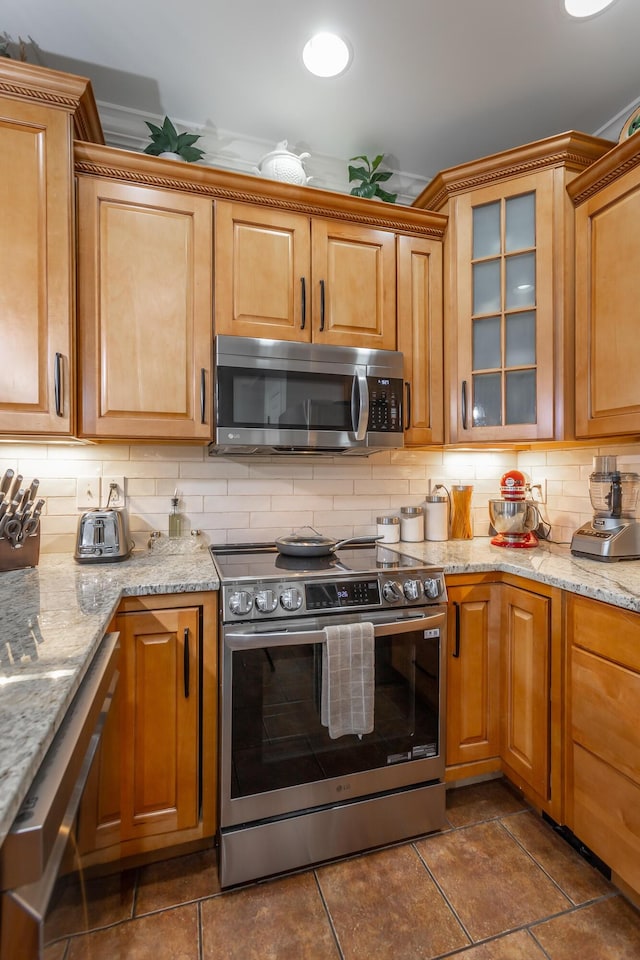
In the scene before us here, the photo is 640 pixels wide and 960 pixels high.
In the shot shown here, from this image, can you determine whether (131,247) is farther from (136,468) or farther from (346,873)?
(346,873)

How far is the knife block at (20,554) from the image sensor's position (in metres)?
1.64

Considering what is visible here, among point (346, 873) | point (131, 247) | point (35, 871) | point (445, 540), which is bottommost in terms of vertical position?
point (346, 873)

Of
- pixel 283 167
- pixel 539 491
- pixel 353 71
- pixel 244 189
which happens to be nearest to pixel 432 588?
pixel 539 491

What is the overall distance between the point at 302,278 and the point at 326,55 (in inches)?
31.9

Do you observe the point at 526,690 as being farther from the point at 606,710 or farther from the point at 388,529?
the point at 388,529

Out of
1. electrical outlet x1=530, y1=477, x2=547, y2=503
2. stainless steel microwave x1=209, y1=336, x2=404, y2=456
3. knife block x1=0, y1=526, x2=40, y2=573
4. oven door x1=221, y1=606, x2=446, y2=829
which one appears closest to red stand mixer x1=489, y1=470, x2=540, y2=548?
electrical outlet x1=530, y1=477, x2=547, y2=503

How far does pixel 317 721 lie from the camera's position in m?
1.56

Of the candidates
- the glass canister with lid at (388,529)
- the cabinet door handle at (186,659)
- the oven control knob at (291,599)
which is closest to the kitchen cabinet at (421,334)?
the glass canister with lid at (388,529)

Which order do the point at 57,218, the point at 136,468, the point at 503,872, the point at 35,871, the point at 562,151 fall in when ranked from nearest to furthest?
the point at 35,871 → the point at 503,872 → the point at 57,218 → the point at 562,151 → the point at 136,468

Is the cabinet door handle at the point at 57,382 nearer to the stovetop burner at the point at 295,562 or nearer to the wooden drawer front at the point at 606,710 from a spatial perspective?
the stovetop burner at the point at 295,562

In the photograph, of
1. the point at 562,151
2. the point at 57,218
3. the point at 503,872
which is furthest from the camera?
the point at 562,151

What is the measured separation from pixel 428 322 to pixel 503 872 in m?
2.07

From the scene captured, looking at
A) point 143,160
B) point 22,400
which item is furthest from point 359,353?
point 22,400

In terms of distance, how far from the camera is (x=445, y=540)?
2322mm
